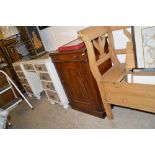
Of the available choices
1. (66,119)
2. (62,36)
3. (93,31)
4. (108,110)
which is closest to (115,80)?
(108,110)

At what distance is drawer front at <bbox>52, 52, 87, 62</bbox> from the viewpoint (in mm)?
1606

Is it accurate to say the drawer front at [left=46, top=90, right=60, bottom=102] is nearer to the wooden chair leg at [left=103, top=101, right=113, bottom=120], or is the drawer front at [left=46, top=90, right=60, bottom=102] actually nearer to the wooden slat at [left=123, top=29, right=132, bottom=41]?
the wooden chair leg at [left=103, top=101, right=113, bottom=120]

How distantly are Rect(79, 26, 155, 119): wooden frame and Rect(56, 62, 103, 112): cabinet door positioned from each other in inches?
5.3

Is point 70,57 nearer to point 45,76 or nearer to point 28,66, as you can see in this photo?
point 45,76

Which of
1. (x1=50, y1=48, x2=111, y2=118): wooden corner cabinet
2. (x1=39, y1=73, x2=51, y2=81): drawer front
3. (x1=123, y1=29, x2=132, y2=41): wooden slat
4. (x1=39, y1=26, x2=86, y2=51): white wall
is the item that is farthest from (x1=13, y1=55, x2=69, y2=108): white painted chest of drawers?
(x1=123, y1=29, x2=132, y2=41): wooden slat

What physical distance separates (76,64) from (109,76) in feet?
1.20

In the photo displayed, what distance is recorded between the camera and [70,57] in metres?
1.73

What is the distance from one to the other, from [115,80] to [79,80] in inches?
17.9

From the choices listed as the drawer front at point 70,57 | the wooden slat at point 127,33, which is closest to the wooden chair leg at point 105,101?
the drawer front at point 70,57

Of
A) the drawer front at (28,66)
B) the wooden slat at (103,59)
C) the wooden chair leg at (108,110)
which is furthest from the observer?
the drawer front at (28,66)

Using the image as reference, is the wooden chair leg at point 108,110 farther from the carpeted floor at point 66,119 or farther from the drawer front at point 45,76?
the drawer front at point 45,76

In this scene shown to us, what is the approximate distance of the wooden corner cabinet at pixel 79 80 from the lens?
168cm

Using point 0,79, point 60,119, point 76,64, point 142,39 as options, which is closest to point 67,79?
point 76,64
